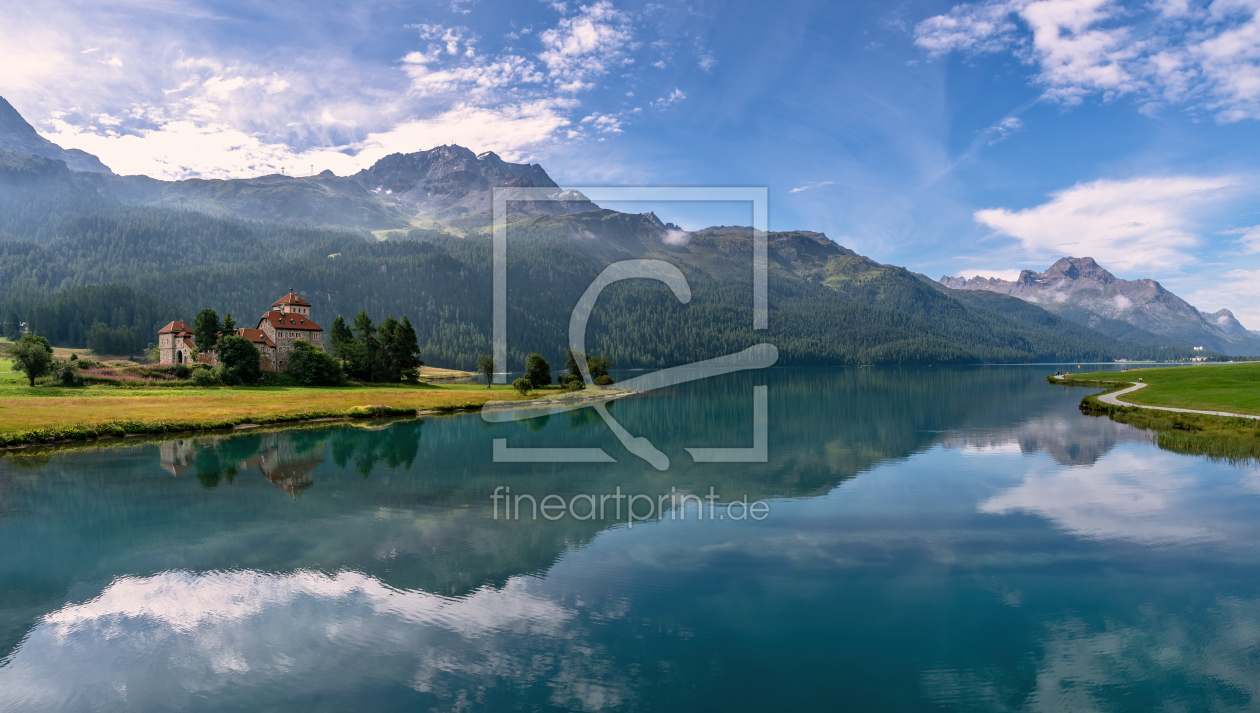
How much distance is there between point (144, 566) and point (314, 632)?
965 centimetres

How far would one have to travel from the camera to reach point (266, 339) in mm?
106375

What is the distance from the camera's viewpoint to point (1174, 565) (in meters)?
19.7

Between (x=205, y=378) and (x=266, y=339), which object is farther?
(x=266, y=339)

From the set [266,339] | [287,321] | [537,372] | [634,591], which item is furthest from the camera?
[287,321]

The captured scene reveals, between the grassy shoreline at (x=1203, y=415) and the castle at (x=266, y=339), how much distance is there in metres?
114

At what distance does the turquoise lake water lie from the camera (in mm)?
12727

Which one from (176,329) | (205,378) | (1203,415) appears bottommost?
(1203,415)

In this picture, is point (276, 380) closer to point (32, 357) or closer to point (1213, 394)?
point (32, 357)

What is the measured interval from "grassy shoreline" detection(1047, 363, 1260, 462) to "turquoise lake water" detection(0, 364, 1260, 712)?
23.4 ft

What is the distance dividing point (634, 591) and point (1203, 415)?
60.5 m

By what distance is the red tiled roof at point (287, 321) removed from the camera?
4503 inches

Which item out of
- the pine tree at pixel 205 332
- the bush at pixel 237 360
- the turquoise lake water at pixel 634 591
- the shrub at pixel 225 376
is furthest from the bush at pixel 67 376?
the turquoise lake water at pixel 634 591

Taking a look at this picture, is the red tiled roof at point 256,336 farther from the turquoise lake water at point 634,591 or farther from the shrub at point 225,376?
the turquoise lake water at point 634,591

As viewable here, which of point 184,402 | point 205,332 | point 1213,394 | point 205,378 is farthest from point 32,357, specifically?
point 1213,394
